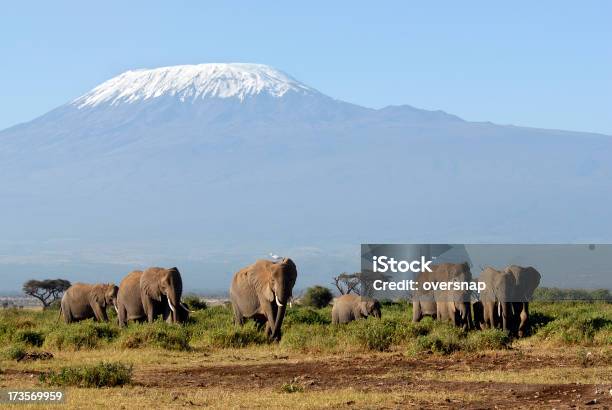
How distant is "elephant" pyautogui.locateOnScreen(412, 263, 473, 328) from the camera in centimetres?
3183

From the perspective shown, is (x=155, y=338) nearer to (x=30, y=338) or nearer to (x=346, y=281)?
(x=30, y=338)

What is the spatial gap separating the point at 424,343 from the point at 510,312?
614 cm

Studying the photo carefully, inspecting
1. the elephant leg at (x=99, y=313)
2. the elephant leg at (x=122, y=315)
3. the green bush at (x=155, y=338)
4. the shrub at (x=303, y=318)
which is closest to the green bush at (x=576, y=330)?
the green bush at (x=155, y=338)

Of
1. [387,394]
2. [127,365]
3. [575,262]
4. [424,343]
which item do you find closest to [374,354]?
[424,343]

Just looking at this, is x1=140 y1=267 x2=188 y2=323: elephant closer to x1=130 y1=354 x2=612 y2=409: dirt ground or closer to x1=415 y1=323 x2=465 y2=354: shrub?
x1=130 y1=354 x2=612 y2=409: dirt ground

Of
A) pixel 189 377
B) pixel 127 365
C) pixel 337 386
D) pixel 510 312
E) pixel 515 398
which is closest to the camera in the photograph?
pixel 515 398

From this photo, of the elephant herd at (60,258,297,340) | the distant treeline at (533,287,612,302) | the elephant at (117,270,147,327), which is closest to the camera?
the elephant herd at (60,258,297,340)

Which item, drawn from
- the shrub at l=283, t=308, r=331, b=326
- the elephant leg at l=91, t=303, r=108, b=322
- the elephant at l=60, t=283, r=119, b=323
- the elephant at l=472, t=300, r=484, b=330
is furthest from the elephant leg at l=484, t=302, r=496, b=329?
the elephant leg at l=91, t=303, r=108, b=322

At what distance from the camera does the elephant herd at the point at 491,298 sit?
31562 mm

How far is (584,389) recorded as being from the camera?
19.5m

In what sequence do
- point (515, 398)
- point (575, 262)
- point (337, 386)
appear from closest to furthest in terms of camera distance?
1. point (515, 398)
2. point (337, 386)
3. point (575, 262)

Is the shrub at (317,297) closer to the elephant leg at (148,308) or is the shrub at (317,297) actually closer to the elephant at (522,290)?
the elephant leg at (148,308)

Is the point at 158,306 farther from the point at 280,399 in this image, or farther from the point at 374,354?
the point at 280,399

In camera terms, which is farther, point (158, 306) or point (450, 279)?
A: point (158, 306)
